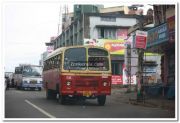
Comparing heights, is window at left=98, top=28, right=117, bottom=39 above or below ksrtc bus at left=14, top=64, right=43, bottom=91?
above

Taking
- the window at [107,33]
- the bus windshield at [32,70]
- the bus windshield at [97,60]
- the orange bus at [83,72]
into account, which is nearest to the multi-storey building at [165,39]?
the bus windshield at [97,60]

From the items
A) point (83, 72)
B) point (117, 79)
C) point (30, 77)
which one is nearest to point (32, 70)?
point (30, 77)

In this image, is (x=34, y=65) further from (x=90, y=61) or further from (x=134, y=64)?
(x=90, y=61)

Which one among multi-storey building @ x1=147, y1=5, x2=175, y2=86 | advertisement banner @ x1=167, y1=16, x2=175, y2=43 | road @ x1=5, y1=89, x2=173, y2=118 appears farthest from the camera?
multi-storey building @ x1=147, y1=5, x2=175, y2=86

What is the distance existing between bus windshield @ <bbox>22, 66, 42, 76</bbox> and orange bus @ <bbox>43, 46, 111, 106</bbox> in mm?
20713

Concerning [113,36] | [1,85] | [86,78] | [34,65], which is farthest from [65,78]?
[113,36]

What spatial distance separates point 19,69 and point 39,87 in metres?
3.02

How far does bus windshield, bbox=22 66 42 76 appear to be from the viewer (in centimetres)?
4131

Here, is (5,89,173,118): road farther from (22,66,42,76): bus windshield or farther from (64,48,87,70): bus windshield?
(22,66,42,76): bus windshield

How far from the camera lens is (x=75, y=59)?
2031 centimetres

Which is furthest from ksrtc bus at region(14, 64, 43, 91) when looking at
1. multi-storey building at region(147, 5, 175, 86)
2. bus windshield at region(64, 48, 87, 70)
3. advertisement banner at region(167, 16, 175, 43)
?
bus windshield at region(64, 48, 87, 70)

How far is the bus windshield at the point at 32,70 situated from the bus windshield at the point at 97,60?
21.3 metres

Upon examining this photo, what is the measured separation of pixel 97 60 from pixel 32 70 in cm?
2157

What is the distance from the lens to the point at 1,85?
47.2 ft
